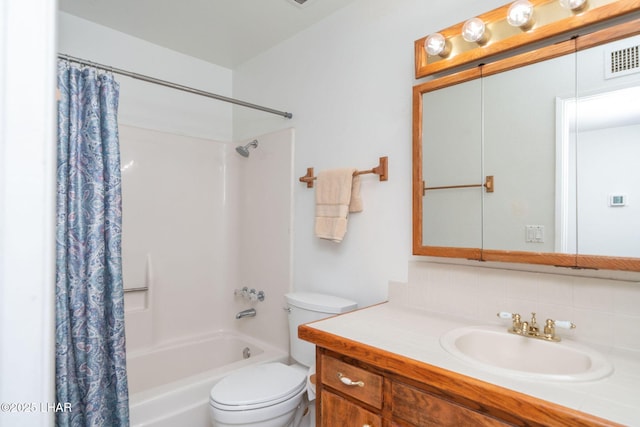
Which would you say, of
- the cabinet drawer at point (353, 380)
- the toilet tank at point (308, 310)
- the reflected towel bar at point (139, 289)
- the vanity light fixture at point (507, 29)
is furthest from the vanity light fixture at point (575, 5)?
the reflected towel bar at point (139, 289)

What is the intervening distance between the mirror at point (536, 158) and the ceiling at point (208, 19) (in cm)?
101

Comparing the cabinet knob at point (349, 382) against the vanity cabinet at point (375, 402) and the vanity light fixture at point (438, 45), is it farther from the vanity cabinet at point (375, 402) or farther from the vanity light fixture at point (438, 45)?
the vanity light fixture at point (438, 45)

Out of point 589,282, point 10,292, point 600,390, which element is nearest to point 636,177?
point 589,282

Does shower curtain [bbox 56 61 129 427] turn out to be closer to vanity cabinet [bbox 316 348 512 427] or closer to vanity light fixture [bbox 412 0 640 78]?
vanity cabinet [bbox 316 348 512 427]

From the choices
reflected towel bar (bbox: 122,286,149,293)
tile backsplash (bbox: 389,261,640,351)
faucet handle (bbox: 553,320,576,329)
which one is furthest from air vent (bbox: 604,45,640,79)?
reflected towel bar (bbox: 122,286,149,293)

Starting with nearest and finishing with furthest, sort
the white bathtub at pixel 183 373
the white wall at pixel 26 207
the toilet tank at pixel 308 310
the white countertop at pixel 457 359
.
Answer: the white wall at pixel 26 207 → the white countertop at pixel 457 359 → the white bathtub at pixel 183 373 → the toilet tank at pixel 308 310

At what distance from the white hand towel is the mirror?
1.28 feet

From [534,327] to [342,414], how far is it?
0.72 meters

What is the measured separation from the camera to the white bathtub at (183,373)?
5.28ft

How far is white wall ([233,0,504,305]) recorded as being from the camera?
5.41 ft

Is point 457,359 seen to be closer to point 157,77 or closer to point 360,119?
point 360,119

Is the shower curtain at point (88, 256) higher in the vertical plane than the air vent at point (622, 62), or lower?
lower

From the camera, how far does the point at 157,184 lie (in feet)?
7.99

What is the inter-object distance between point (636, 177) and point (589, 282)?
0.36 m
